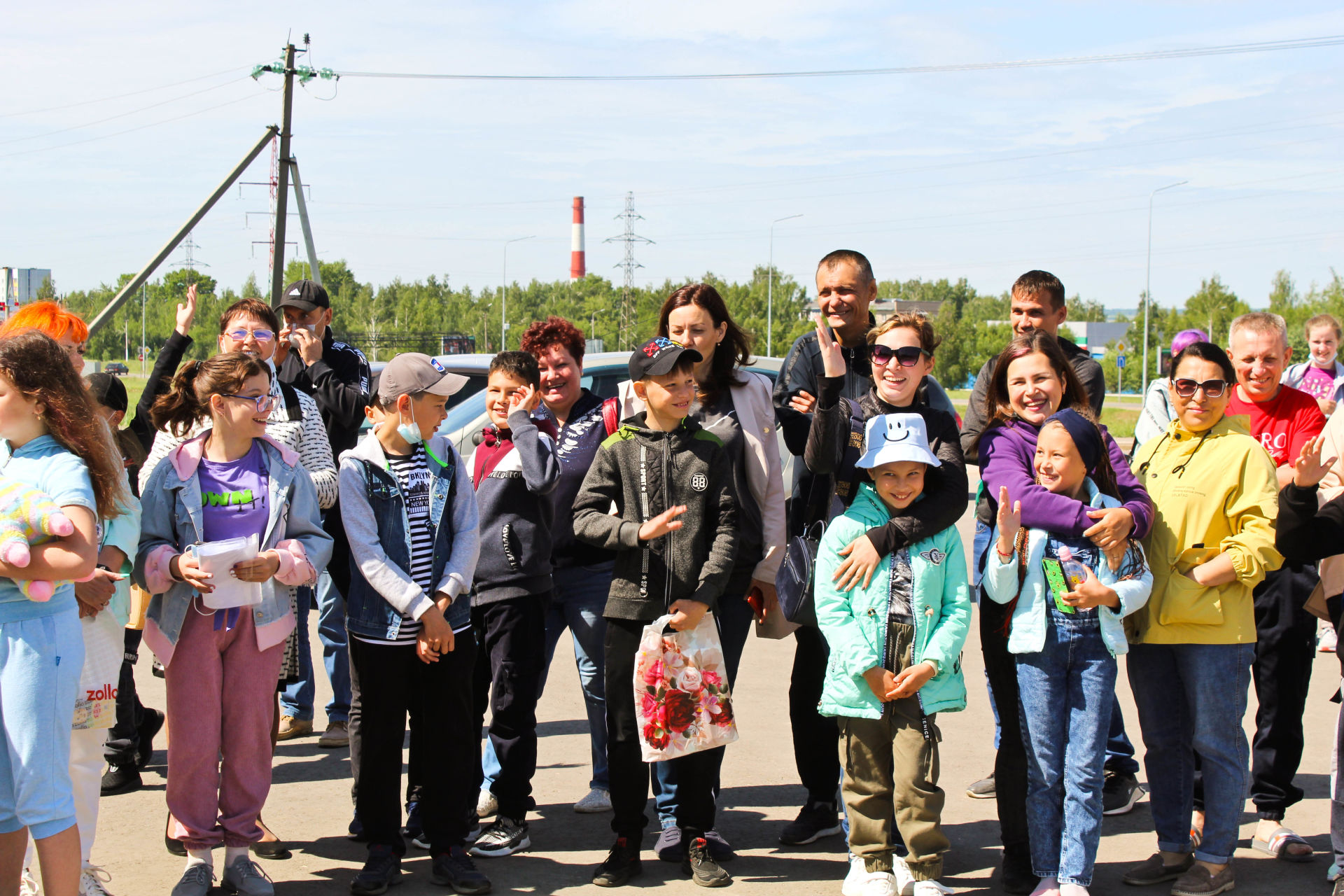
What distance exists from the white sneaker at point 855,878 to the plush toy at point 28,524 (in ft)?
9.03

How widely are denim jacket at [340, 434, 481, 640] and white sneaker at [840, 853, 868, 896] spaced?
5.43 ft

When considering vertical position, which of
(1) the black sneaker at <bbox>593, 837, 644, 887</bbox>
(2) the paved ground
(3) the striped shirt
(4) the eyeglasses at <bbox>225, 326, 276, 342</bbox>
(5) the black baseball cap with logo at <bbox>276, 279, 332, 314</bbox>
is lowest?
(2) the paved ground

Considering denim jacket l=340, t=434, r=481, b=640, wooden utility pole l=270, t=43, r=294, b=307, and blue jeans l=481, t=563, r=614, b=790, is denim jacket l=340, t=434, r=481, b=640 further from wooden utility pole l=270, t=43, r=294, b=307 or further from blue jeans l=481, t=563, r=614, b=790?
wooden utility pole l=270, t=43, r=294, b=307

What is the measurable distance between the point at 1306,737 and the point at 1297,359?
45.6m

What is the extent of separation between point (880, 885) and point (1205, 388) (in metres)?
2.13

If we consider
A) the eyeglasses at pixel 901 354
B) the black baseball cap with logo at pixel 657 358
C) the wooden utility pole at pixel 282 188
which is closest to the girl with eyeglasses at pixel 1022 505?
the eyeglasses at pixel 901 354

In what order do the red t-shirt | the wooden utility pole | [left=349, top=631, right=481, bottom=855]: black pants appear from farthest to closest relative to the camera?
the wooden utility pole → the red t-shirt → [left=349, top=631, right=481, bottom=855]: black pants

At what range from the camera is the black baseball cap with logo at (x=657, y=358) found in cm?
409

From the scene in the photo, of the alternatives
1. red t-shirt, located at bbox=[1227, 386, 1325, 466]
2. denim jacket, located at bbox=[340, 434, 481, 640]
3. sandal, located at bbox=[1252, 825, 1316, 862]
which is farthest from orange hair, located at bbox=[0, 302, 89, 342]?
sandal, located at bbox=[1252, 825, 1316, 862]

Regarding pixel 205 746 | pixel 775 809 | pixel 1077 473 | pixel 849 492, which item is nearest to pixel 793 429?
pixel 849 492

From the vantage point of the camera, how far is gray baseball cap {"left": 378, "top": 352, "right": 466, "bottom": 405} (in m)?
4.02

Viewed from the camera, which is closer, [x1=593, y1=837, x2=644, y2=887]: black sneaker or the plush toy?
the plush toy

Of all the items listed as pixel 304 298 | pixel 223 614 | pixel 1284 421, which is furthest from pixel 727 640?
pixel 304 298

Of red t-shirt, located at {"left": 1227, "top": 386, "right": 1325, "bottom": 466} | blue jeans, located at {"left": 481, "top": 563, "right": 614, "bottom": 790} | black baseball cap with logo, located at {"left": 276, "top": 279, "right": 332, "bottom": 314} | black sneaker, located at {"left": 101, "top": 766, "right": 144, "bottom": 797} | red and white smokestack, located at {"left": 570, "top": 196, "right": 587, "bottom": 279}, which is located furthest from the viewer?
red and white smokestack, located at {"left": 570, "top": 196, "right": 587, "bottom": 279}
